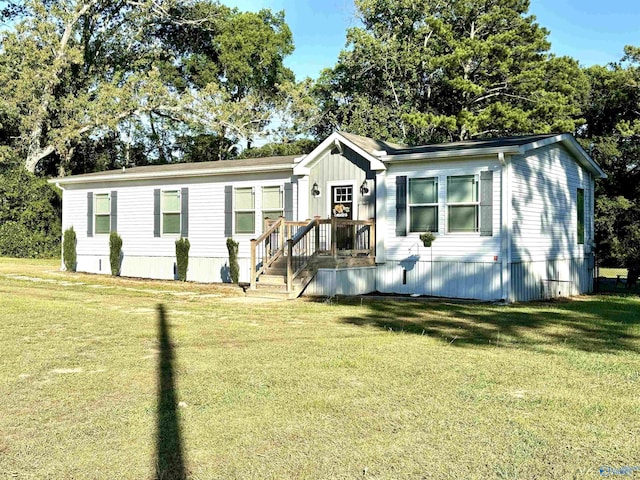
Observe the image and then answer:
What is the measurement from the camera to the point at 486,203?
1362 cm

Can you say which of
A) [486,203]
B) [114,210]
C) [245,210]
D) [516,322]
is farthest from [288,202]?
[516,322]

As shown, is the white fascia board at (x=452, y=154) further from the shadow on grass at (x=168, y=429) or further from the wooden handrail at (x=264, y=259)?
the shadow on grass at (x=168, y=429)

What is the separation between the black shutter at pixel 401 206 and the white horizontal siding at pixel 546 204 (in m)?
2.43

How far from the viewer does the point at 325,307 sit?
12.0 m

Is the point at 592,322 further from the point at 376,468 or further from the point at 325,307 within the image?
the point at 376,468

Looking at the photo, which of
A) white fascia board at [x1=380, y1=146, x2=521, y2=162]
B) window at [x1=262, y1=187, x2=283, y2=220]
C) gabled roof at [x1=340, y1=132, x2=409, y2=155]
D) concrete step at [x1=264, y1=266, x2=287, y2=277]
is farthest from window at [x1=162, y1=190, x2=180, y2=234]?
white fascia board at [x1=380, y1=146, x2=521, y2=162]

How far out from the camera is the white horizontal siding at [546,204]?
13922 millimetres

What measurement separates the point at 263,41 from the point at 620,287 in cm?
2696

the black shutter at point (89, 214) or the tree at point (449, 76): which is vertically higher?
the tree at point (449, 76)

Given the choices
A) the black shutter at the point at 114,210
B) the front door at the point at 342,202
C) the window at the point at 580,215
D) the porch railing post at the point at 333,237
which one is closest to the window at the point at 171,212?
the black shutter at the point at 114,210

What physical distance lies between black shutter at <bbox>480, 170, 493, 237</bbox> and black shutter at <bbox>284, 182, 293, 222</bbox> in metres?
5.04

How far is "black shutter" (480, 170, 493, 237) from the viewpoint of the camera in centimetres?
1359

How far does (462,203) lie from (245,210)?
6076mm

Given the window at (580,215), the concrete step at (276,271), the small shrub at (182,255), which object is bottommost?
the concrete step at (276,271)
